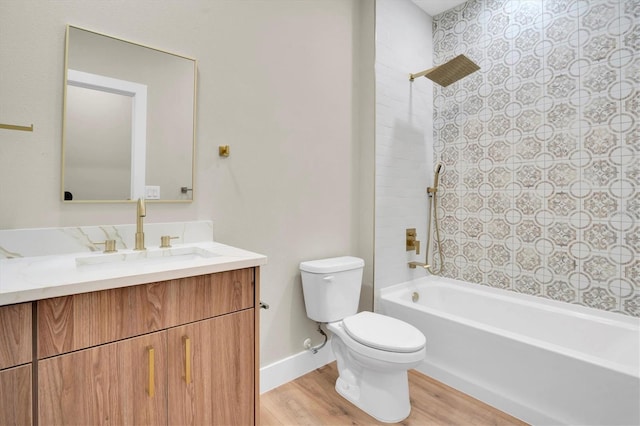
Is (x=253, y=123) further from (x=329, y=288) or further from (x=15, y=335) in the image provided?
(x=15, y=335)

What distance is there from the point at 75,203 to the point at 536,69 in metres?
2.82

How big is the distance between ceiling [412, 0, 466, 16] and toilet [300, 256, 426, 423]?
7.15 feet

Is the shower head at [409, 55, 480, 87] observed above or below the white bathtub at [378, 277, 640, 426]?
above

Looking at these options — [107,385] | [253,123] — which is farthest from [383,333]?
[253,123]

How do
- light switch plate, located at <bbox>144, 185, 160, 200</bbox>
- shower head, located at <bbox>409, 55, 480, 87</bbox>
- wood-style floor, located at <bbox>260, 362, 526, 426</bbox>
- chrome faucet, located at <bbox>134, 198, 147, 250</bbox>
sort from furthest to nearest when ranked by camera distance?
shower head, located at <bbox>409, 55, 480, 87</bbox> < wood-style floor, located at <bbox>260, 362, 526, 426</bbox> < light switch plate, located at <bbox>144, 185, 160, 200</bbox> < chrome faucet, located at <bbox>134, 198, 147, 250</bbox>

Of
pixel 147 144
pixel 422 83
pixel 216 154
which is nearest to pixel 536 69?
pixel 422 83

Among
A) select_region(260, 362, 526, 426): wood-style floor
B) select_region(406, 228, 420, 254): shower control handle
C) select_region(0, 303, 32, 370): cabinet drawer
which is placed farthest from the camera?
select_region(406, 228, 420, 254): shower control handle

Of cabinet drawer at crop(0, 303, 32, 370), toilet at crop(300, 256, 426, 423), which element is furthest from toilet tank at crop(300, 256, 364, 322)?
cabinet drawer at crop(0, 303, 32, 370)

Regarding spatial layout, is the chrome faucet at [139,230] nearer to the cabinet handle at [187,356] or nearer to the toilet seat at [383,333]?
the cabinet handle at [187,356]

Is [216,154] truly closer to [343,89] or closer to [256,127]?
[256,127]

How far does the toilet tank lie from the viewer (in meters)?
1.96

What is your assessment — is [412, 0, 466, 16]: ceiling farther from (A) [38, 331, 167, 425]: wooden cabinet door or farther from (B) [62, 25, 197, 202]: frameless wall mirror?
(A) [38, 331, 167, 425]: wooden cabinet door

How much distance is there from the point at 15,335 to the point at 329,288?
1417 millimetres

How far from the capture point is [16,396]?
822 millimetres
